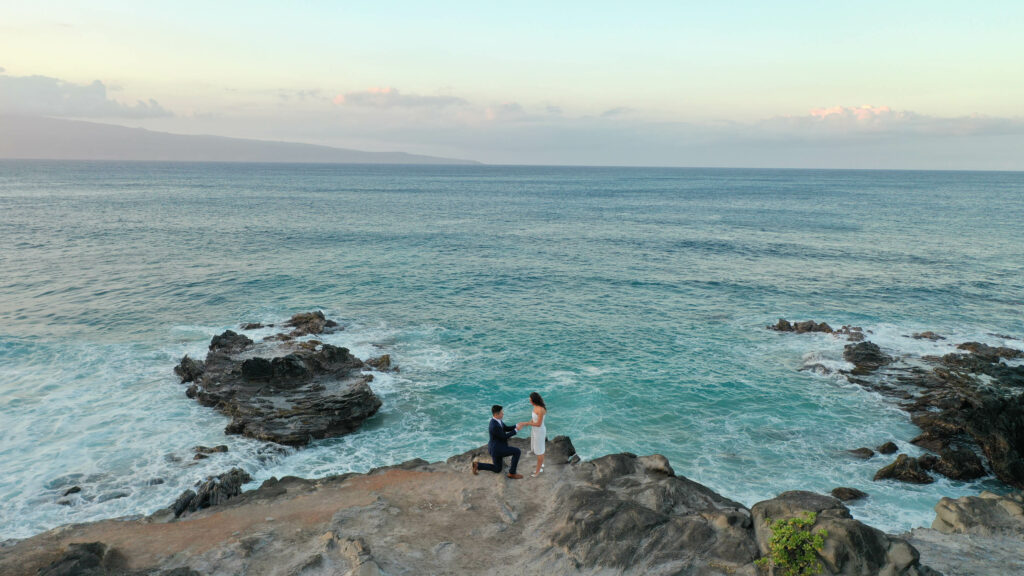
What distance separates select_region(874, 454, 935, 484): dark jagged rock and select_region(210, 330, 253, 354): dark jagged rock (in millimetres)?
32333

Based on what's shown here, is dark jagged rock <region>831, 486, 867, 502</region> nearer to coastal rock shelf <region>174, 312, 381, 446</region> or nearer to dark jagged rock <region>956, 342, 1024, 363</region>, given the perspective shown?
dark jagged rock <region>956, 342, 1024, 363</region>

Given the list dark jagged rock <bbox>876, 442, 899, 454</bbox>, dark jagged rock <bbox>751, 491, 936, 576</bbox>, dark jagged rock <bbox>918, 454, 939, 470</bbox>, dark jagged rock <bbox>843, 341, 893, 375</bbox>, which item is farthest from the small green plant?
dark jagged rock <bbox>843, 341, 893, 375</bbox>

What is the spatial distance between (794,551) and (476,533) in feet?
24.6

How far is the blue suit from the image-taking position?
54.3ft

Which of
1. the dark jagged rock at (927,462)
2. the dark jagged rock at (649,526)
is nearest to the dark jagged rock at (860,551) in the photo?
the dark jagged rock at (649,526)

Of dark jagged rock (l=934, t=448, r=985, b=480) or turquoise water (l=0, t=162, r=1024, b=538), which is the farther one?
turquoise water (l=0, t=162, r=1024, b=538)

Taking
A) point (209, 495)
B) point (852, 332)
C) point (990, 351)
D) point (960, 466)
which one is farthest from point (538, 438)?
point (990, 351)

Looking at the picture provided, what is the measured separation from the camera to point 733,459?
23.5 meters

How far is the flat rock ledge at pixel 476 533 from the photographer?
42.4 feet

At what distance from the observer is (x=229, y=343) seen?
32750mm

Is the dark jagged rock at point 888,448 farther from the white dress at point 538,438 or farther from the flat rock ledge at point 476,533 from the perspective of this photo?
the white dress at point 538,438

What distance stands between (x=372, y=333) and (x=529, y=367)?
38.6 feet

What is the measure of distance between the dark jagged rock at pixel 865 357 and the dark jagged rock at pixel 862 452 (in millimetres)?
8815

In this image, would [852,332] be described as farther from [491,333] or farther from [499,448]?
[499,448]
